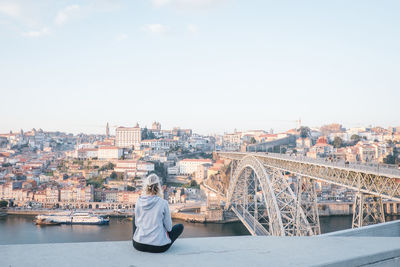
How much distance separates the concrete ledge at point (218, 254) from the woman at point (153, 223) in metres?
0.03

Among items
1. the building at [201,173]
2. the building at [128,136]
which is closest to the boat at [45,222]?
the building at [201,173]

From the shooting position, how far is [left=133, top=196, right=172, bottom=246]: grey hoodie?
121 cm

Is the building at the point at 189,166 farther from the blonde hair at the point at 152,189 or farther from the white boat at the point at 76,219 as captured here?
the blonde hair at the point at 152,189

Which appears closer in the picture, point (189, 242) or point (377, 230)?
point (189, 242)

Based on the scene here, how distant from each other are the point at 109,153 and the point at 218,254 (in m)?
31.0

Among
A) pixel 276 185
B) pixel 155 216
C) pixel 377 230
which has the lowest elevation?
pixel 276 185

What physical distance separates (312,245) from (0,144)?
46.0 m

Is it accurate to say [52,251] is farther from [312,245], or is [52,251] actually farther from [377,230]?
[377,230]

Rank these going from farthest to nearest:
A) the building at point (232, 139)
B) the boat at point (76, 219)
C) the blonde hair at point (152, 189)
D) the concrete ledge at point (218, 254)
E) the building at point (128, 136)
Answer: the building at point (232, 139) → the building at point (128, 136) → the boat at point (76, 219) → the blonde hair at point (152, 189) → the concrete ledge at point (218, 254)

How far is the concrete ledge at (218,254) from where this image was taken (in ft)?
3.50

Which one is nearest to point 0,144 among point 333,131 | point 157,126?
point 157,126

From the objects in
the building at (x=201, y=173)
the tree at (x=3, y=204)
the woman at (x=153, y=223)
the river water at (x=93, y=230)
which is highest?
the woman at (x=153, y=223)

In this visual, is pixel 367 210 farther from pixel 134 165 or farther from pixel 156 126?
pixel 156 126

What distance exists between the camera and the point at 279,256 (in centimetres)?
116
